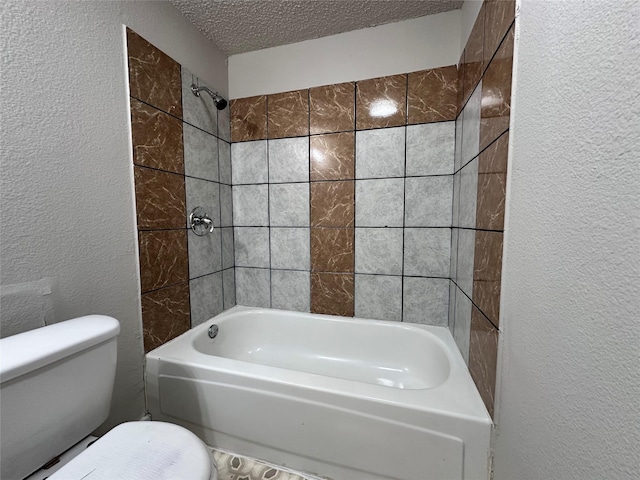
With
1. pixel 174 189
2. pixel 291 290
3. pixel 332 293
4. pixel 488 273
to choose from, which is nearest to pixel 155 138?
pixel 174 189

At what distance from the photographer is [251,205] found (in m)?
1.88

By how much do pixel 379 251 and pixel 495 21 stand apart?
1136 mm

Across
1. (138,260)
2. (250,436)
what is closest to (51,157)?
(138,260)

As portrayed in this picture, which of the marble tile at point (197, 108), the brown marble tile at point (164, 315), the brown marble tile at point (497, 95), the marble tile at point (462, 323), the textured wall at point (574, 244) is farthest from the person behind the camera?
the marble tile at point (197, 108)

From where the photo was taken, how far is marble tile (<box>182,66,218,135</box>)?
1.48 m

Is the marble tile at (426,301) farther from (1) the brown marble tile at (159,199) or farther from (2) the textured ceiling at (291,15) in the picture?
(2) the textured ceiling at (291,15)

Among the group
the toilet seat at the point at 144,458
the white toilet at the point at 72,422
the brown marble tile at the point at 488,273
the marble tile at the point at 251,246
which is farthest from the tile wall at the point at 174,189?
the brown marble tile at the point at 488,273

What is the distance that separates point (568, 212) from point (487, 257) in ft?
1.46

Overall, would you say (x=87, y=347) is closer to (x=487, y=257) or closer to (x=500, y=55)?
(x=487, y=257)

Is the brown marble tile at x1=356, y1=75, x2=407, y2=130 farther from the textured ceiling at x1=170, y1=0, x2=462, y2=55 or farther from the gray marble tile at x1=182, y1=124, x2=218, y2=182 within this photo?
the gray marble tile at x1=182, y1=124, x2=218, y2=182

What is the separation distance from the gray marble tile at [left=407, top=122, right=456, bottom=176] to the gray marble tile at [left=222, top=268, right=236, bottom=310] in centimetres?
137

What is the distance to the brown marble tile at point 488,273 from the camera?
32.2 inches

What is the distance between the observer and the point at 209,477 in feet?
2.22

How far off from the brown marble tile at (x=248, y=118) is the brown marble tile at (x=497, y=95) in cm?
131
